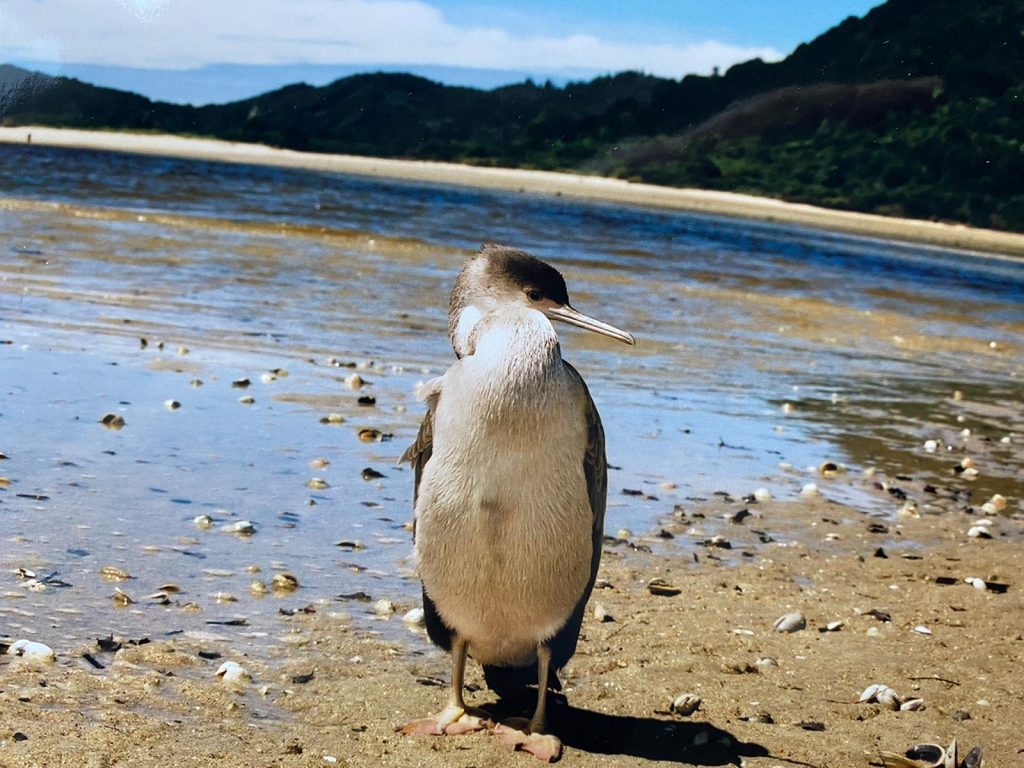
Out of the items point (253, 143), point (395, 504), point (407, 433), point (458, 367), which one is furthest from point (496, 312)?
point (253, 143)

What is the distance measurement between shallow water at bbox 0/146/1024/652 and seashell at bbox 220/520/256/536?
0.35ft

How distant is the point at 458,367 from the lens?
195 inches

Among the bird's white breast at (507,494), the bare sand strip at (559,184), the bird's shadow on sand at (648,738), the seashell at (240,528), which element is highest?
the bare sand strip at (559,184)

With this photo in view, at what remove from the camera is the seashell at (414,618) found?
247 inches

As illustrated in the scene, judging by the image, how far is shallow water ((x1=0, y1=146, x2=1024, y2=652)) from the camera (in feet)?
22.4

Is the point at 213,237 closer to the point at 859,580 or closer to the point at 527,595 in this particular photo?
the point at 859,580

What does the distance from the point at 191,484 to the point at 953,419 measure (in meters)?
8.37

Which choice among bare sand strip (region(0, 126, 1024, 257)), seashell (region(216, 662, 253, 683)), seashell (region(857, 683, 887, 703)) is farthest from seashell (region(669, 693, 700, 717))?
bare sand strip (region(0, 126, 1024, 257))

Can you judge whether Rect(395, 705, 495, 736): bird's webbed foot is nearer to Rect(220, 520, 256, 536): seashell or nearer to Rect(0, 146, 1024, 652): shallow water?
Rect(0, 146, 1024, 652): shallow water

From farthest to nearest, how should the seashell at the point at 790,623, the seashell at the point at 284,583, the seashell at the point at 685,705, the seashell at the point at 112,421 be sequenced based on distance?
1. the seashell at the point at 112,421
2. the seashell at the point at 790,623
3. the seashell at the point at 284,583
4. the seashell at the point at 685,705

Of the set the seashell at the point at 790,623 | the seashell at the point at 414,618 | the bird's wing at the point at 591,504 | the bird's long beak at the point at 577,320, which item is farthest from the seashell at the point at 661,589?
the bird's long beak at the point at 577,320

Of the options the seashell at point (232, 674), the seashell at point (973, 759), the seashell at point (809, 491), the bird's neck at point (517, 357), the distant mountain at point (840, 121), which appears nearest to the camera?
the bird's neck at point (517, 357)

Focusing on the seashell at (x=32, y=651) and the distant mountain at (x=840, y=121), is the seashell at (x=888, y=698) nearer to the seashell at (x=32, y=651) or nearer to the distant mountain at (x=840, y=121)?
the seashell at (x=32, y=651)

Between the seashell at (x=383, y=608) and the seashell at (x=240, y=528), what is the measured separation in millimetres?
1142
